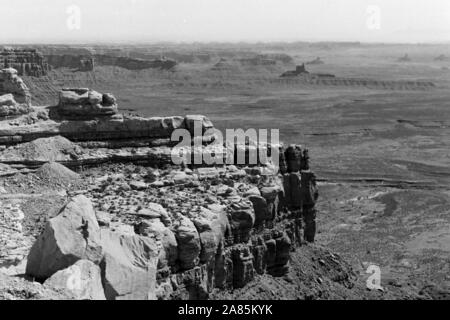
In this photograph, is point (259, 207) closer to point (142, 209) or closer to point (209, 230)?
point (209, 230)

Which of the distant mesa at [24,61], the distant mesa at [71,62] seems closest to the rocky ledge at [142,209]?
the distant mesa at [24,61]

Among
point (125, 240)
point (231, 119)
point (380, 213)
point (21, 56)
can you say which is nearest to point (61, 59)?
point (21, 56)

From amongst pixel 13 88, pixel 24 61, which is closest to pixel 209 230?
pixel 13 88

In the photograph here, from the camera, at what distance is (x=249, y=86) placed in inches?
6348

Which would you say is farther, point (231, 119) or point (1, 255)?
point (231, 119)

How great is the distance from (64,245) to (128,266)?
83.4 inches

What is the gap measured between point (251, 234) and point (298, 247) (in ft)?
18.1

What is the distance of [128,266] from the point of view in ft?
66.7

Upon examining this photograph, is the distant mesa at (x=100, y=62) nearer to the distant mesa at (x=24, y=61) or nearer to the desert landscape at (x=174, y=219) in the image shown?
the distant mesa at (x=24, y=61)

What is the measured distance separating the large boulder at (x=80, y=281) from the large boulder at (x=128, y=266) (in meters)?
0.46

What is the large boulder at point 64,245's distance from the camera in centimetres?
1883

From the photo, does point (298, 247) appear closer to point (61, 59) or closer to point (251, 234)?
point (251, 234)

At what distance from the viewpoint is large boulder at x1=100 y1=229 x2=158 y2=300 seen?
19.5 m
